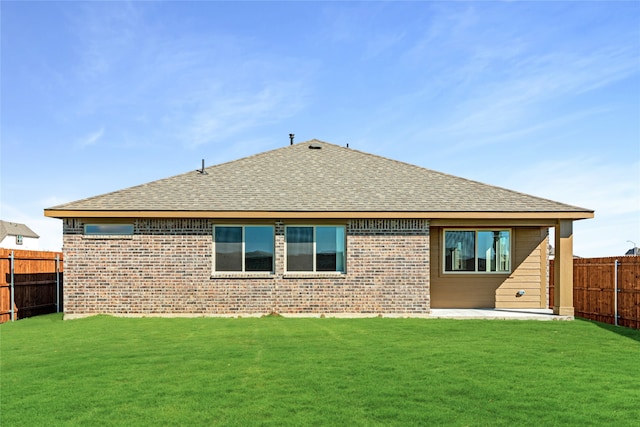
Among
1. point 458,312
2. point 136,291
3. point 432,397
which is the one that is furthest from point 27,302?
point 432,397

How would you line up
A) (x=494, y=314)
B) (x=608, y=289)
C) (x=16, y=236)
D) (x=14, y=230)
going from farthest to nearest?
(x=14, y=230) < (x=16, y=236) < (x=608, y=289) < (x=494, y=314)

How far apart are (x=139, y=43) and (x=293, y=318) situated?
353 inches

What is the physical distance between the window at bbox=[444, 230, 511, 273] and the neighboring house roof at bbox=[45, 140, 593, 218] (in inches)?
52.2

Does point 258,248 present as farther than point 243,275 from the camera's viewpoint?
Yes

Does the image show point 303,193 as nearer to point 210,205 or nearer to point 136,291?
point 210,205

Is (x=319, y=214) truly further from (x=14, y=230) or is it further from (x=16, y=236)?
(x=14, y=230)

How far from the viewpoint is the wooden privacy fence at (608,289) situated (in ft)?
45.8

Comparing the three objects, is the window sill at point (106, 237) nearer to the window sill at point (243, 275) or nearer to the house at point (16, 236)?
the window sill at point (243, 275)

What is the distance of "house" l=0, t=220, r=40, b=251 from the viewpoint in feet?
200

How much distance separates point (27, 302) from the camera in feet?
53.2

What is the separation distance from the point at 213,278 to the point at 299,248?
8.30 feet

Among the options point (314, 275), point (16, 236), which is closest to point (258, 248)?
point (314, 275)

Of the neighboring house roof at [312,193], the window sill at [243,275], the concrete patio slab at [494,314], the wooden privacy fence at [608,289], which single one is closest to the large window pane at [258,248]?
the window sill at [243,275]

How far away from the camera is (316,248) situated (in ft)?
48.7
